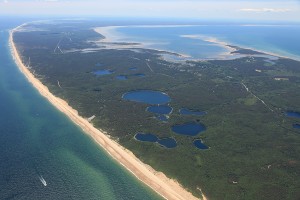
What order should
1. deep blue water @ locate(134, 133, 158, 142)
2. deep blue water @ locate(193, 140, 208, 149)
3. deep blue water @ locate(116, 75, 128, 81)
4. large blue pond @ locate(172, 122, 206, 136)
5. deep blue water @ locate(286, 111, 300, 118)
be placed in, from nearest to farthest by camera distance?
deep blue water @ locate(193, 140, 208, 149) < deep blue water @ locate(134, 133, 158, 142) < large blue pond @ locate(172, 122, 206, 136) < deep blue water @ locate(286, 111, 300, 118) < deep blue water @ locate(116, 75, 128, 81)

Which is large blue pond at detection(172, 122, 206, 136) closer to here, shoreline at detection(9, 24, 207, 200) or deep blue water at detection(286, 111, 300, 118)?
shoreline at detection(9, 24, 207, 200)

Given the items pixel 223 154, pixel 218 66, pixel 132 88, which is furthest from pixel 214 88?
pixel 223 154

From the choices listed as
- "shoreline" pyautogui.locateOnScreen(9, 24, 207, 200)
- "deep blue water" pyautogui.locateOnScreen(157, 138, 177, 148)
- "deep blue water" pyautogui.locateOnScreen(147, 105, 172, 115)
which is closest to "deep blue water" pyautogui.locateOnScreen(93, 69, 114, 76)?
"shoreline" pyautogui.locateOnScreen(9, 24, 207, 200)

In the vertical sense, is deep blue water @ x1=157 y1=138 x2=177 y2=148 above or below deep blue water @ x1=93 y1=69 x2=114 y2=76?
above

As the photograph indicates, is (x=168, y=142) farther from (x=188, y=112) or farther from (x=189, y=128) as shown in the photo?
(x=188, y=112)

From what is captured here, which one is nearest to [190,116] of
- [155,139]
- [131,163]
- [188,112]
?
[188,112]

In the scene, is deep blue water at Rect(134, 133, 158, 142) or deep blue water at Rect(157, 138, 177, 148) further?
deep blue water at Rect(134, 133, 158, 142)

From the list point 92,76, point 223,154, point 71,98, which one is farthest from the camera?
point 92,76

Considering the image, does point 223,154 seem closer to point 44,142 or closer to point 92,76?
point 44,142
